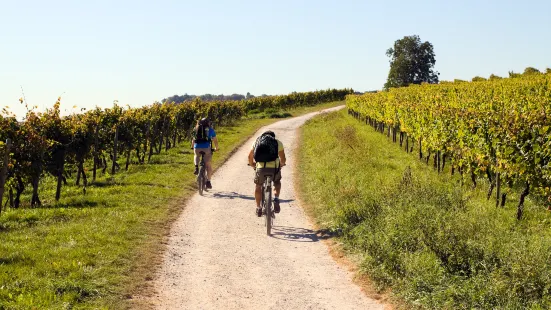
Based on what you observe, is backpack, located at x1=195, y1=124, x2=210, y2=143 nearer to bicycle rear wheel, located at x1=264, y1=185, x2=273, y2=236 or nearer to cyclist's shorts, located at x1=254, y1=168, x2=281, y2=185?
cyclist's shorts, located at x1=254, y1=168, x2=281, y2=185

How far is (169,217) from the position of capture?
39.5ft

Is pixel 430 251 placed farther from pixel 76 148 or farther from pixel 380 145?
pixel 380 145

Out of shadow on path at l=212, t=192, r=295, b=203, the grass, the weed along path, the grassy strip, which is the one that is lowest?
the weed along path

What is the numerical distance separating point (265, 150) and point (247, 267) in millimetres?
2809

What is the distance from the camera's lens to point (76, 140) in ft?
53.1

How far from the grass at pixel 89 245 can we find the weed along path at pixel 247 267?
447 millimetres

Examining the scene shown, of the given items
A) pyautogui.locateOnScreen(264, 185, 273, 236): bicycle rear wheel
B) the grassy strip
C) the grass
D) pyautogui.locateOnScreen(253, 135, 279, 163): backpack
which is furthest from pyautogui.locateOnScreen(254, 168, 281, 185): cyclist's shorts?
the grass

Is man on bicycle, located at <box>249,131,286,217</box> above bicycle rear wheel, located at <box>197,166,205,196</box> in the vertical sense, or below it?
above

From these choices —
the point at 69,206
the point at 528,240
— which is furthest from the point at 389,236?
the point at 69,206

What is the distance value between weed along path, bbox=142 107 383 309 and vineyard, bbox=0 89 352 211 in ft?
13.2

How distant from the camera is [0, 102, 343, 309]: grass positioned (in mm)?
6844

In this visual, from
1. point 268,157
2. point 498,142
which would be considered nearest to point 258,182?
point 268,157

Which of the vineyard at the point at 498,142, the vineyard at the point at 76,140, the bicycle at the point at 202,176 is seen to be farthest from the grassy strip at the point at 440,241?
the vineyard at the point at 76,140

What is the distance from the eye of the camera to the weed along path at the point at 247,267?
7176mm
